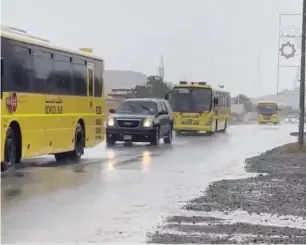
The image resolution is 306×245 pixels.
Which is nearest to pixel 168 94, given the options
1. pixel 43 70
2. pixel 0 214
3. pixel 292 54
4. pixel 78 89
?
pixel 292 54

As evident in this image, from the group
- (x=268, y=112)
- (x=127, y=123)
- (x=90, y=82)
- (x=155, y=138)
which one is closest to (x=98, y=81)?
(x=90, y=82)

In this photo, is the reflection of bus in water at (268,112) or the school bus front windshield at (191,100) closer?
the school bus front windshield at (191,100)

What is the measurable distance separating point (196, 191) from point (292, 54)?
1666 cm

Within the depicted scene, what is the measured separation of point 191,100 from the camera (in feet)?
140

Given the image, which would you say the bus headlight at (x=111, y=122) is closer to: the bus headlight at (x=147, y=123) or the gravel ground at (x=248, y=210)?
the bus headlight at (x=147, y=123)

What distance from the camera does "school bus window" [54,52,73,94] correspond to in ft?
66.1

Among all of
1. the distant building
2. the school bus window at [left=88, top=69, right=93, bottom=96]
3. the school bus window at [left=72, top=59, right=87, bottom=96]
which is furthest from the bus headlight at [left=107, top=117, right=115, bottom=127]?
A: the distant building

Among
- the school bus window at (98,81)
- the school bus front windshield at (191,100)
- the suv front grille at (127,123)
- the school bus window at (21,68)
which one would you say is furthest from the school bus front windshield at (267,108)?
the school bus window at (21,68)

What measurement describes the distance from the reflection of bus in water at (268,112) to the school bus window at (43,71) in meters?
57.3

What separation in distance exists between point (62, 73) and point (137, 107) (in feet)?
37.3

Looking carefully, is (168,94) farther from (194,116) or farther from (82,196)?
(82,196)

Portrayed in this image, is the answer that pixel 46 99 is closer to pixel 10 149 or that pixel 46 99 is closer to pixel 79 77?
pixel 10 149

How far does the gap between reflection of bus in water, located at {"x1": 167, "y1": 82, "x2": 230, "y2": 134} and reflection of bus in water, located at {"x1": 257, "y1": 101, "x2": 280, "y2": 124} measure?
32805mm

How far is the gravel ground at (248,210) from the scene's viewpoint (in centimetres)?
930
